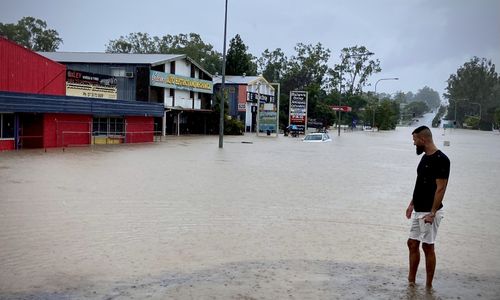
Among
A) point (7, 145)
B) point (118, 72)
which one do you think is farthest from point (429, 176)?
point (118, 72)

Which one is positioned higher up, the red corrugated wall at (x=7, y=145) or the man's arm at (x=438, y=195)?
the man's arm at (x=438, y=195)

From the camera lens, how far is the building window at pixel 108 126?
35844 mm

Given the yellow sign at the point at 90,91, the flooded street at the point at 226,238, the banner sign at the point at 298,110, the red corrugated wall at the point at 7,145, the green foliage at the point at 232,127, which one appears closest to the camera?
the flooded street at the point at 226,238

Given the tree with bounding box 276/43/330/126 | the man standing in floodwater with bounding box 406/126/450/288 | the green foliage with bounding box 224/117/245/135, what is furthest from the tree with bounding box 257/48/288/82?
the man standing in floodwater with bounding box 406/126/450/288

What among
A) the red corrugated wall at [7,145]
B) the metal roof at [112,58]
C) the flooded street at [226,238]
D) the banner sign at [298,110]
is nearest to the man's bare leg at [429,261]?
the flooded street at [226,238]

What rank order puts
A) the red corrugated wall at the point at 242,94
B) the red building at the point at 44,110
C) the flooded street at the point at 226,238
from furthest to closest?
1. the red corrugated wall at the point at 242,94
2. the red building at the point at 44,110
3. the flooded street at the point at 226,238

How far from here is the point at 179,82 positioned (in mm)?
56031

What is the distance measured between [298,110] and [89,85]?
31729 mm

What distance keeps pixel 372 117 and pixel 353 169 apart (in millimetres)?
94027

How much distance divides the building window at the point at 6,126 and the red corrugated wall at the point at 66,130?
1.90 m

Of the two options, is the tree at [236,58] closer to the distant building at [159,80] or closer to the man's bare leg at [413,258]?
the distant building at [159,80]

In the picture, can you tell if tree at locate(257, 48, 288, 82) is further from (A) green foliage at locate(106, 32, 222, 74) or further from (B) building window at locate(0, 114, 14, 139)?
(B) building window at locate(0, 114, 14, 139)

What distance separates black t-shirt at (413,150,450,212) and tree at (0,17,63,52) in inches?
3498

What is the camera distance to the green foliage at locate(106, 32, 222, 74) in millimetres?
104188
